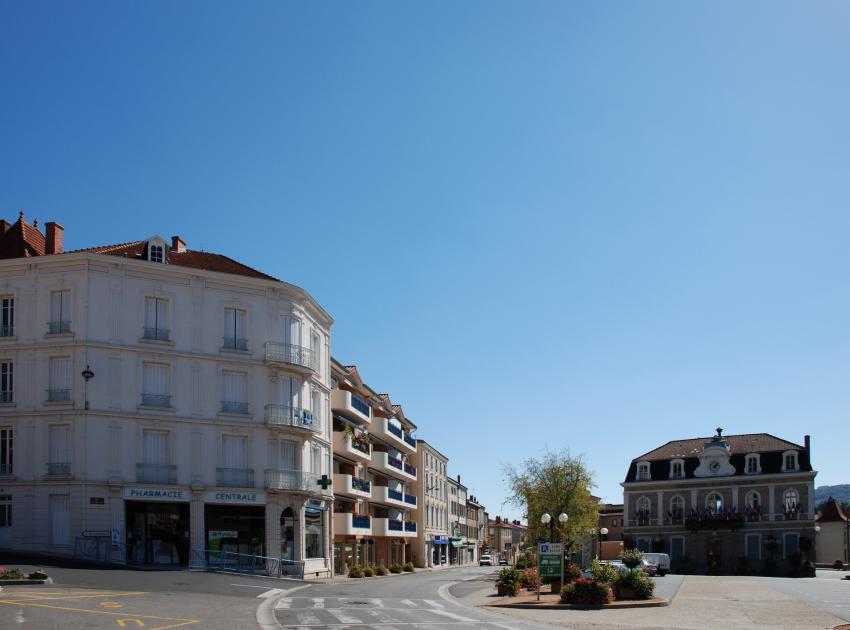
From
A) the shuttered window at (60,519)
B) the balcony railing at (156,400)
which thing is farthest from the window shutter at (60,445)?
the balcony railing at (156,400)

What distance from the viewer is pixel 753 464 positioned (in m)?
81.6

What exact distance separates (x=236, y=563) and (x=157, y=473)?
5.62m

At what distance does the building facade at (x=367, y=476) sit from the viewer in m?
58.2

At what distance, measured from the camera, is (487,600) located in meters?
33.4

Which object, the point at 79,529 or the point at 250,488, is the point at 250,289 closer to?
the point at 250,488

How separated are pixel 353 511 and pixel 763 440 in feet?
132

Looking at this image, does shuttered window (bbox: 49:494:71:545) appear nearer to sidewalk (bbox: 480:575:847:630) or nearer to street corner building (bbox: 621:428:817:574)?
sidewalk (bbox: 480:575:847:630)

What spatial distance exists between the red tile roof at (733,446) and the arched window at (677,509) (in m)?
3.92

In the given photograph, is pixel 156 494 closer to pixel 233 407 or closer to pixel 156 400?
pixel 156 400

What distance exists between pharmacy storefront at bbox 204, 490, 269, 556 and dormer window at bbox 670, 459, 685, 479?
163ft

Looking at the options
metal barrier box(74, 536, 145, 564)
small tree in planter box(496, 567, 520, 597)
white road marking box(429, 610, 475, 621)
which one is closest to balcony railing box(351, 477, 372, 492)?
metal barrier box(74, 536, 145, 564)

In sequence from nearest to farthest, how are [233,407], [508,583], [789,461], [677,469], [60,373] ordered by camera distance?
→ [508,583], [60,373], [233,407], [789,461], [677,469]

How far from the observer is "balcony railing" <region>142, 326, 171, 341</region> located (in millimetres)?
44031

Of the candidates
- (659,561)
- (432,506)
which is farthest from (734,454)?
(432,506)
